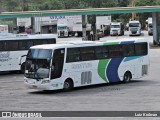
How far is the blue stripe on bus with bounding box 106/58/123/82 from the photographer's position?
1010 inches

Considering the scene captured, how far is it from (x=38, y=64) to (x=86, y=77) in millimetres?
2946

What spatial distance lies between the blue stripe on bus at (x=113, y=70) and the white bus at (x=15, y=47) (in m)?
9.12

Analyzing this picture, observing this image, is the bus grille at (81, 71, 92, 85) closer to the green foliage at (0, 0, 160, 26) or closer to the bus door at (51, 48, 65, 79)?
the bus door at (51, 48, 65, 79)

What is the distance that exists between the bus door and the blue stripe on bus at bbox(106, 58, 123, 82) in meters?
3.40

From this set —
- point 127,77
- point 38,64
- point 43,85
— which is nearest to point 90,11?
point 127,77

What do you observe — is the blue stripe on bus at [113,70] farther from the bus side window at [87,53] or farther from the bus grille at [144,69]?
the bus grille at [144,69]

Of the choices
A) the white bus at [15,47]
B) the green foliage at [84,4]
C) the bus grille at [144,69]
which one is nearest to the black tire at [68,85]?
the bus grille at [144,69]

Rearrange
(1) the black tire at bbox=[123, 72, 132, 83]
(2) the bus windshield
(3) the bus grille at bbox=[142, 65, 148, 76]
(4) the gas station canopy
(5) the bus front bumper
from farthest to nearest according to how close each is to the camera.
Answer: (4) the gas station canopy
(3) the bus grille at bbox=[142, 65, 148, 76]
(1) the black tire at bbox=[123, 72, 132, 83]
(2) the bus windshield
(5) the bus front bumper

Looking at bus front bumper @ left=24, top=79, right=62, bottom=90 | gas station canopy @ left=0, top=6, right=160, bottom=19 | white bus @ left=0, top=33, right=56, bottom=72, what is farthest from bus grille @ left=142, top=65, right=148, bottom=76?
gas station canopy @ left=0, top=6, right=160, bottom=19

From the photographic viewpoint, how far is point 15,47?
33.7 metres

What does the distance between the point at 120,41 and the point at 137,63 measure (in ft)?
5.76

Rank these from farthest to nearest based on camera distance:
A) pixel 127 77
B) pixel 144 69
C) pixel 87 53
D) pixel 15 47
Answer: pixel 15 47
pixel 144 69
pixel 127 77
pixel 87 53

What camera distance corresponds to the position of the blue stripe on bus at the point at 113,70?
25.6m

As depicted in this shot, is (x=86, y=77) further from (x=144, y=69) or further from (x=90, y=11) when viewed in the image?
(x=90, y=11)
